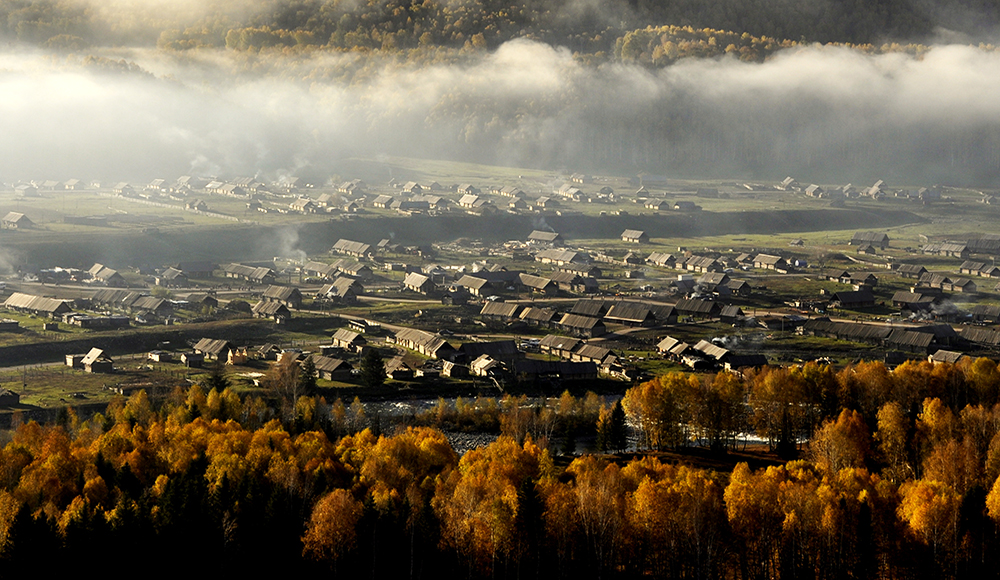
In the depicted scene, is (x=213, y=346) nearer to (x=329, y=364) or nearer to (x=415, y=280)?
(x=329, y=364)

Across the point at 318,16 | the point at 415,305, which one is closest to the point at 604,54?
the point at 318,16

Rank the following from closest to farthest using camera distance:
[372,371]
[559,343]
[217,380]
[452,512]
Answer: [452,512] → [217,380] → [372,371] → [559,343]

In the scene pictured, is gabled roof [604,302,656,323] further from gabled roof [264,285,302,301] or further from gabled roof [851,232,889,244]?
gabled roof [851,232,889,244]

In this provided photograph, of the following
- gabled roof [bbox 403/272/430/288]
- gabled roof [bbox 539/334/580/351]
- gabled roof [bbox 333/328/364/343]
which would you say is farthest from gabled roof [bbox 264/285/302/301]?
gabled roof [bbox 539/334/580/351]

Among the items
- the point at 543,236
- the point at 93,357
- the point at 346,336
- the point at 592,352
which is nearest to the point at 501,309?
the point at 346,336

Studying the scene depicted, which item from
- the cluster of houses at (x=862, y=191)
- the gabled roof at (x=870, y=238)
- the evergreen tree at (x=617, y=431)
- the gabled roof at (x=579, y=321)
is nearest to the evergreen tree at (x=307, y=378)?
the evergreen tree at (x=617, y=431)

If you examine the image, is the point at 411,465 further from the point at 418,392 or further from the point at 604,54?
the point at 604,54
